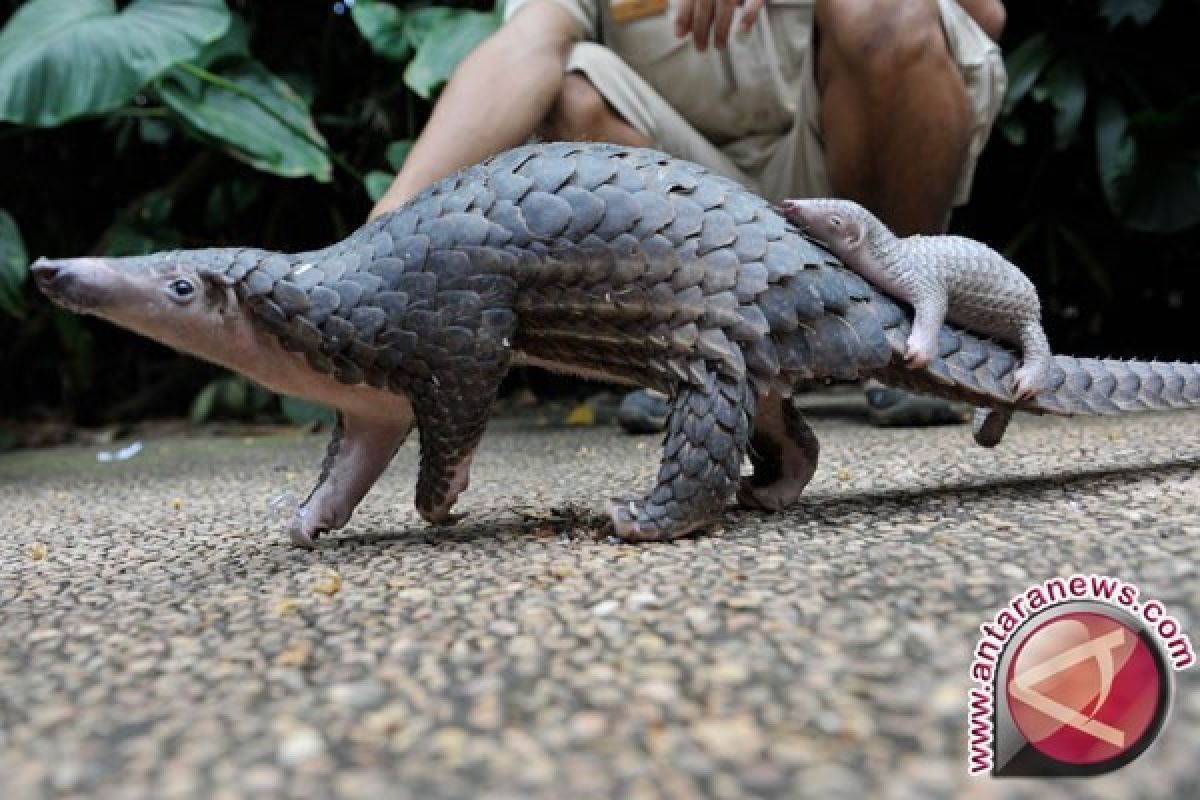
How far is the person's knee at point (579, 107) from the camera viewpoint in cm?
235

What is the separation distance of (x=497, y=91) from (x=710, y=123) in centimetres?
64

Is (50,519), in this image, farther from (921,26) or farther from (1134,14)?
(1134,14)

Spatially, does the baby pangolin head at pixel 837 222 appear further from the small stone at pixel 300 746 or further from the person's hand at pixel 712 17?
the small stone at pixel 300 746

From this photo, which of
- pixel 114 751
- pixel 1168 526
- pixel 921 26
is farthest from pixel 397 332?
pixel 921 26

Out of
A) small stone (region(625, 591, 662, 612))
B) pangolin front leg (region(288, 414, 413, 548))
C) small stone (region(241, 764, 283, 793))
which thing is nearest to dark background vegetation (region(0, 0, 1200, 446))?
pangolin front leg (region(288, 414, 413, 548))

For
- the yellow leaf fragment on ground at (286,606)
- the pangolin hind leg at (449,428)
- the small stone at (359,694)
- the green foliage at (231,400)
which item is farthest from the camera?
the green foliage at (231,400)

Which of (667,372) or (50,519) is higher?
(667,372)

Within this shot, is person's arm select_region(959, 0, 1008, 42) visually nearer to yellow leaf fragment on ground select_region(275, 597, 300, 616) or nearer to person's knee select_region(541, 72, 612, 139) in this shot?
person's knee select_region(541, 72, 612, 139)

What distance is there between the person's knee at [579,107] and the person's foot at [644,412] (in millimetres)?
842

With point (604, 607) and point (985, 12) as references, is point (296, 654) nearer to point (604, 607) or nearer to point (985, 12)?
point (604, 607)

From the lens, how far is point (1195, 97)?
3.58 metres

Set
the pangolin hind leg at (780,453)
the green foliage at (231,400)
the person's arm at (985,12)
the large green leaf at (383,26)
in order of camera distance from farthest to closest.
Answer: the green foliage at (231,400) → the large green leaf at (383,26) → the person's arm at (985,12) → the pangolin hind leg at (780,453)

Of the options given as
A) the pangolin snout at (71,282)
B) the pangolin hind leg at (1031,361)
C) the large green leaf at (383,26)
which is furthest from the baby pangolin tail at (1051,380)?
the large green leaf at (383,26)

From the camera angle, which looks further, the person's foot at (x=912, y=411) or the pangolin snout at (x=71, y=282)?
the person's foot at (x=912, y=411)
